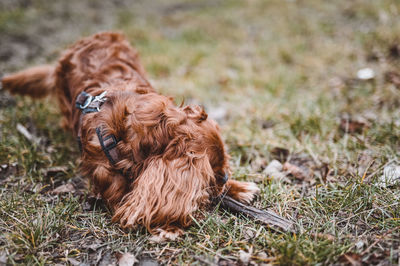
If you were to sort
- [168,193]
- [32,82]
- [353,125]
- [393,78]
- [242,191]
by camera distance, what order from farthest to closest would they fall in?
[393,78] < [32,82] < [353,125] < [242,191] < [168,193]

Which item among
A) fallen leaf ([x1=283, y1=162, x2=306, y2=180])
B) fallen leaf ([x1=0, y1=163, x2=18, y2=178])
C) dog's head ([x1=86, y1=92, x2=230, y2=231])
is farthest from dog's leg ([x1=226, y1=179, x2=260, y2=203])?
fallen leaf ([x1=0, y1=163, x2=18, y2=178])

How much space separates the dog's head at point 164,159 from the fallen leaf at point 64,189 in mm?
580

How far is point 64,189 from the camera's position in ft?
7.72

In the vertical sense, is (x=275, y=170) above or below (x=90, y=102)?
below

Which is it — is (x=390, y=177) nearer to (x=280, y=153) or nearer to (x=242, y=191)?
(x=280, y=153)

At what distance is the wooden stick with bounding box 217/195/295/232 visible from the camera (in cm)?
183

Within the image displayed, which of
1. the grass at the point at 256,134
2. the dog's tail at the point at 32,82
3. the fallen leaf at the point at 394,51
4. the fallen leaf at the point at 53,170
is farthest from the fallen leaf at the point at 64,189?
the fallen leaf at the point at 394,51

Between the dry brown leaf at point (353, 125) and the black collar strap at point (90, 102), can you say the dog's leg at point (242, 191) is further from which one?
the dry brown leaf at point (353, 125)

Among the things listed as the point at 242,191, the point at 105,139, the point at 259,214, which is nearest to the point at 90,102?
the point at 105,139

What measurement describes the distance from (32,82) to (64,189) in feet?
5.30

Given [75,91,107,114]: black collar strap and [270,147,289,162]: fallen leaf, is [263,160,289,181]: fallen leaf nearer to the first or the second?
[270,147,289,162]: fallen leaf

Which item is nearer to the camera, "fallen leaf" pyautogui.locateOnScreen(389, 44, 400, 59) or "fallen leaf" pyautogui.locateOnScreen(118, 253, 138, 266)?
"fallen leaf" pyautogui.locateOnScreen(118, 253, 138, 266)

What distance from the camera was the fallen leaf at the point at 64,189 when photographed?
2311 millimetres

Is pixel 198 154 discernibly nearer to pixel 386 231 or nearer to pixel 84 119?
pixel 84 119
